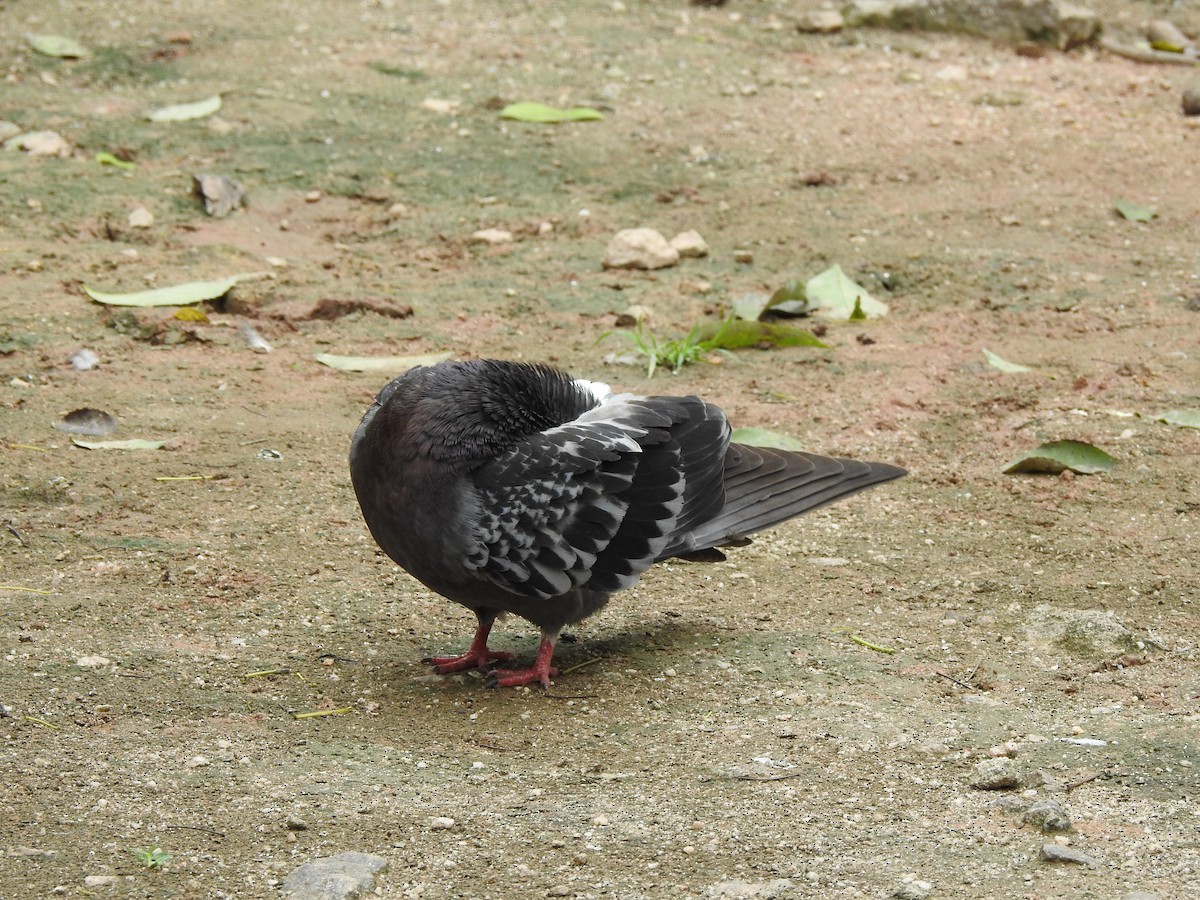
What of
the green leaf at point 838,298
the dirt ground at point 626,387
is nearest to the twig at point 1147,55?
the dirt ground at point 626,387

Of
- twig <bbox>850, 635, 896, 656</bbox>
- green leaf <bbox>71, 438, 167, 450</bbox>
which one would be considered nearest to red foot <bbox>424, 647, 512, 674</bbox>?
twig <bbox>850, 635, 896, 656</bbox>

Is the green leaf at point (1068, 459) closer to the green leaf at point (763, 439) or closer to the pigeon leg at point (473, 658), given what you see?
the green leaf at point (763, 439)

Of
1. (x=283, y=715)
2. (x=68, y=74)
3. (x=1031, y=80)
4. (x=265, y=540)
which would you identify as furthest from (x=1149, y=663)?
(x=68, y=74)

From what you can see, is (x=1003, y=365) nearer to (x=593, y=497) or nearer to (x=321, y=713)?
(x=593, y=497)

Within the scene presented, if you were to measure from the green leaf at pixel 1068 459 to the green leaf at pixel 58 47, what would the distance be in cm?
726

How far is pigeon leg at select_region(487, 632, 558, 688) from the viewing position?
4.27 meters

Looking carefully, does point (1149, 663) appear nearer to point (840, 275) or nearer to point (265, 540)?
point (265, 540)

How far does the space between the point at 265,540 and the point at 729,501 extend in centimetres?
161

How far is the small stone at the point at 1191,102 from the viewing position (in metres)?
9.54

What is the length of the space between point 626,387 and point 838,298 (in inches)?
56.0

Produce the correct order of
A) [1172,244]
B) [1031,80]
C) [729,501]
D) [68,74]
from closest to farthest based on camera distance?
[729,501] < [1172,244] < [68,74] < [1031,80]

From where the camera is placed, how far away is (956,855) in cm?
323

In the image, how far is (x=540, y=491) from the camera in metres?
4.18

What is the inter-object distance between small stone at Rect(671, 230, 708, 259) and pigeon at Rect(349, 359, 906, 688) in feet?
10.3
